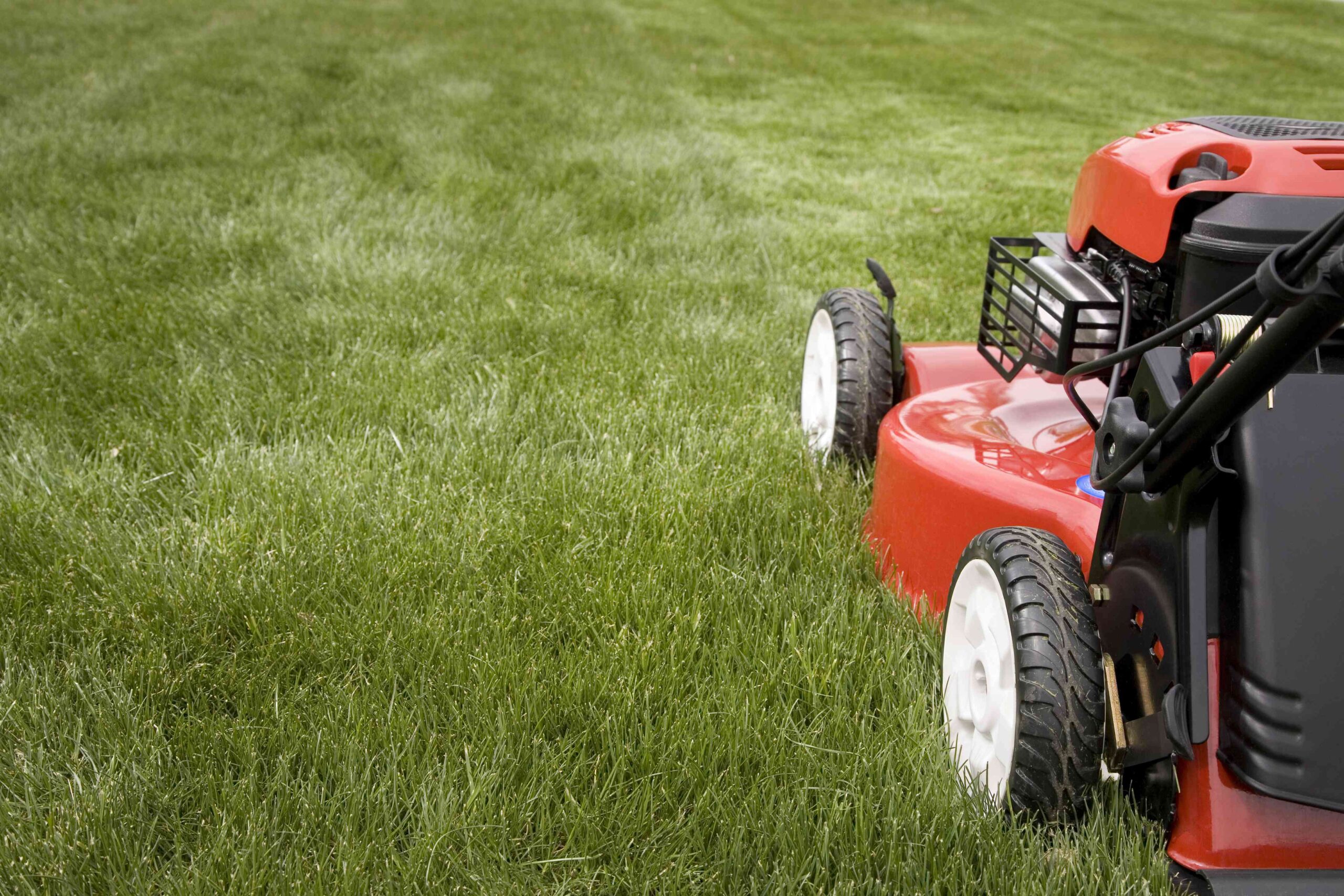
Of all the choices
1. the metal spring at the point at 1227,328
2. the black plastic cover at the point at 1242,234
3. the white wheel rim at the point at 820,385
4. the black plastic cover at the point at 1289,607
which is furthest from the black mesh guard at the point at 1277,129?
the white wheel rim at the point at 820,385

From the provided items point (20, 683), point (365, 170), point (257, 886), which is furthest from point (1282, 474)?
point (365, 170)

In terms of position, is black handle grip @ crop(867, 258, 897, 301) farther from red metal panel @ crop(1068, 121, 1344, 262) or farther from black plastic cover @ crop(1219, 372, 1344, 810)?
black plastic cover @ crop(1219, 372, 1344, 810)

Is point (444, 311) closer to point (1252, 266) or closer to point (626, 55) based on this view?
point (1252, 266)

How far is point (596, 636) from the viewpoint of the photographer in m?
1.71

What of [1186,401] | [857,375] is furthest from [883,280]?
[1186,401]

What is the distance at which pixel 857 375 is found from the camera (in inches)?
87.1

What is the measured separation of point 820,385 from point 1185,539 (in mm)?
1409

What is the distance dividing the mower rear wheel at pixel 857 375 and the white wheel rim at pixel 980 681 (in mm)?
756

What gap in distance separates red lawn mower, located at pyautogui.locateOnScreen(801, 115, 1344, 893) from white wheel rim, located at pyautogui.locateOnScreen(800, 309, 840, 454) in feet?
1.98

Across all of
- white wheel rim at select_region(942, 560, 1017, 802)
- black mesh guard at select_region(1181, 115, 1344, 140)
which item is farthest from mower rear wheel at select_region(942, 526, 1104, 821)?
black mesh guard at select_region(1181, 115, 1344, 140)

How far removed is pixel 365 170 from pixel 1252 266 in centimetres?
416

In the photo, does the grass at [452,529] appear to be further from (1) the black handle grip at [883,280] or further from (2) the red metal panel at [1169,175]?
(2) the red metal panel at [1169,175]

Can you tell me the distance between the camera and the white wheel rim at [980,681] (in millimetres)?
1329

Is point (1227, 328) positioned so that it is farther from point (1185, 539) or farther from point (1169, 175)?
point (1169, 175)
